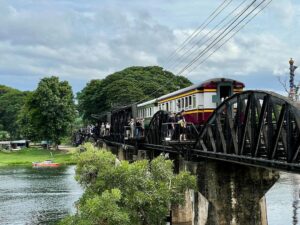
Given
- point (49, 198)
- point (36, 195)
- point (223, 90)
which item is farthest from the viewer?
point (36, 195)

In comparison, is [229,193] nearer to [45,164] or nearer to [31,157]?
[45,164]

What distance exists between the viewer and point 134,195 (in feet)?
83.8

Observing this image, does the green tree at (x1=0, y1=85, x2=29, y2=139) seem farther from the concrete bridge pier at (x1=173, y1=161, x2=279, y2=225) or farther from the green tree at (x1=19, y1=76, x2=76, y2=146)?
the concrete bridge pier at (x1=173, y1=161, x2=279, y2=225)

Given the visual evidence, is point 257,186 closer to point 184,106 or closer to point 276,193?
point 184,106

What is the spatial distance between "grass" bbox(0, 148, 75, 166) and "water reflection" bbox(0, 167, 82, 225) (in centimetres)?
1614

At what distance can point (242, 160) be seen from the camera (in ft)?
73.2

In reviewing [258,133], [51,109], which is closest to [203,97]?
[258,133]

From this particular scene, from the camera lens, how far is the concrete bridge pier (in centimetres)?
2880

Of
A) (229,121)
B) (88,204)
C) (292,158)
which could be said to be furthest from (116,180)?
(292,158)

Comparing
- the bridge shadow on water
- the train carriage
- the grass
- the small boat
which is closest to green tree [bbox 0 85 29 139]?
the grass

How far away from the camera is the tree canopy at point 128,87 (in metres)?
115

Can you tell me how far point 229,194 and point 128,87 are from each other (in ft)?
284

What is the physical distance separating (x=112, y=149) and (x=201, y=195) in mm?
52813

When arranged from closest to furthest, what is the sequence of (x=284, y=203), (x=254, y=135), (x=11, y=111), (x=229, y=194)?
(x=254, y=135), (x=229, y=194), (x=284, y=203), (x=11, y=111)
